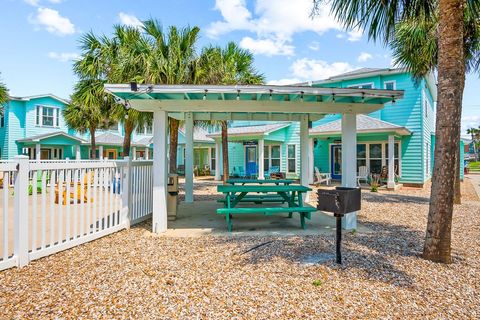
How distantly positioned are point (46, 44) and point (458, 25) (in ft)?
42.9

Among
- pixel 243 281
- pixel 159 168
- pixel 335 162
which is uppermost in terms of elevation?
pixel 335 162

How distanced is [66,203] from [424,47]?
11.6 meters

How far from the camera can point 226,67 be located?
12.3 m

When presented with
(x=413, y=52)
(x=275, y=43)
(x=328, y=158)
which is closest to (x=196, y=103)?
(x=413, y=52)

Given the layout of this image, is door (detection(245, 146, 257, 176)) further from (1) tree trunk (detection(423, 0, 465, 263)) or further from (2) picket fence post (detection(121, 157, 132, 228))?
(1) tree trunk (detection(423, 0, 465, 263))

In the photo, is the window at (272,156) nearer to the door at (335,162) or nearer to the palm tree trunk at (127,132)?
the door at (335,162)

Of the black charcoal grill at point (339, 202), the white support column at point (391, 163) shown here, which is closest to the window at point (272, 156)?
the white support column at point (391, 163)

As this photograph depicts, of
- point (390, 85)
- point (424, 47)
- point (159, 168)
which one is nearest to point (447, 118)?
point (159, 168)

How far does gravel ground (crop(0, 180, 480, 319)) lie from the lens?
3.05 metres

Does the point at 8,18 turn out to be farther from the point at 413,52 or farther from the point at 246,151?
the point at 246,151

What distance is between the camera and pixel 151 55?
10.4 m

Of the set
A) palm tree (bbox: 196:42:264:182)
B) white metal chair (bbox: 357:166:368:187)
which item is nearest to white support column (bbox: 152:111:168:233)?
palm tree (bbox: 196:42:264:182)

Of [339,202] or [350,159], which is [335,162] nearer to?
[350,159]

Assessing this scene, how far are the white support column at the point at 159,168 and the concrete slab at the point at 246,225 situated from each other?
36cm
